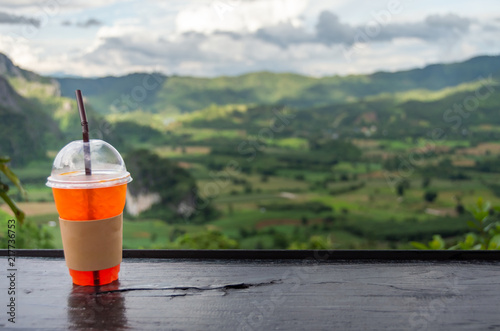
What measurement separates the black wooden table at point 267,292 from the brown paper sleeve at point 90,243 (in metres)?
0.05

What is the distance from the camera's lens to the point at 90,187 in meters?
0.74

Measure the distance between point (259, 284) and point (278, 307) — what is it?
3.7 inches

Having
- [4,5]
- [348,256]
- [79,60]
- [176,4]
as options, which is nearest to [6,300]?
[348,256]

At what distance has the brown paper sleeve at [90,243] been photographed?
76cm

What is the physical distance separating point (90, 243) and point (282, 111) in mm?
4494

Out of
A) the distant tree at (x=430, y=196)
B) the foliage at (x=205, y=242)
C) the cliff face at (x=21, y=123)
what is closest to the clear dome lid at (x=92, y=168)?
the foliage at (x=205, y=242)

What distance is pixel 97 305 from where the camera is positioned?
71cm

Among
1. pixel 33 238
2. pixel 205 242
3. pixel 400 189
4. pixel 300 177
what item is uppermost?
pixel 300 177

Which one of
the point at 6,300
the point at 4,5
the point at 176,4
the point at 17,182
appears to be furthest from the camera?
the point at 176,4

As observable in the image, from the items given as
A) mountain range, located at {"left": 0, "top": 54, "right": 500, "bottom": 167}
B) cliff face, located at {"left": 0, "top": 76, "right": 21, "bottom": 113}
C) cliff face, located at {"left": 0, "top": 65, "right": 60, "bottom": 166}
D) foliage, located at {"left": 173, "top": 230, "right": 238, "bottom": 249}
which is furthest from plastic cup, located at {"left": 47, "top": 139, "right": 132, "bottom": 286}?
cliff face, located at {"left": 0, "top": 76, "right": 21, "bottom": 113}

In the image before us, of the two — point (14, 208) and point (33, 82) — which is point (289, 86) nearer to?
point (33, 82)

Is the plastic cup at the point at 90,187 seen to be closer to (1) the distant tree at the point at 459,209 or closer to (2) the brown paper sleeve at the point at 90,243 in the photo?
(2) the brown paper sleeve at the point at 90,243

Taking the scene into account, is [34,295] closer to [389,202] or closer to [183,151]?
[183,151]

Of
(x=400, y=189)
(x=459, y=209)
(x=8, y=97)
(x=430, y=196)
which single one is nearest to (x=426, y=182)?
(x=430, y=196)
